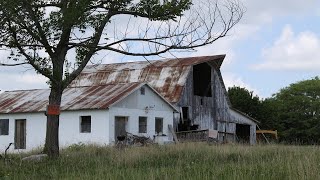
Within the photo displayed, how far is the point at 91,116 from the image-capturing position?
31.1 meters

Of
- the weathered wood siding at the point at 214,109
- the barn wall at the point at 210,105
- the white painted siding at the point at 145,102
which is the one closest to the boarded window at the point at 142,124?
the white painted siding at the point at 145,102

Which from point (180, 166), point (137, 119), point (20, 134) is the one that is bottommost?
point (180, 166)

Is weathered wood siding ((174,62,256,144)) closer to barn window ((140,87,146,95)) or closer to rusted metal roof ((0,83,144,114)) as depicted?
barn window ((140,87,146,95))

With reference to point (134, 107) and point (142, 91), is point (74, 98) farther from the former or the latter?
point (142, 91)

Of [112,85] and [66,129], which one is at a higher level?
[112,85]

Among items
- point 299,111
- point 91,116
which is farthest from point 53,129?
point 299,111

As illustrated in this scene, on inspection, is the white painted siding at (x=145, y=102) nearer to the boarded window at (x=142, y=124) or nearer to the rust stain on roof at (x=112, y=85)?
the rust stain on roof at (x=112, y=85)

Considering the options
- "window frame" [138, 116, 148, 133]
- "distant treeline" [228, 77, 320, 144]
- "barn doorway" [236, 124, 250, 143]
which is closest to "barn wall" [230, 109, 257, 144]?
"barn doorway" [236, 124, 250, 143]

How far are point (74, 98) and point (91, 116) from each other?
302cm

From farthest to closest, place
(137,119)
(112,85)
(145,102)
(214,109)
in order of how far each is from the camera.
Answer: (214,109)
(112,85)
(145,102)
(137,119)

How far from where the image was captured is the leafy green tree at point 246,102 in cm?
5816

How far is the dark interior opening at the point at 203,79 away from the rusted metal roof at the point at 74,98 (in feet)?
32.9

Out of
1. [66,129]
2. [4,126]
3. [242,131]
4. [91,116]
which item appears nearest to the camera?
[91,116]

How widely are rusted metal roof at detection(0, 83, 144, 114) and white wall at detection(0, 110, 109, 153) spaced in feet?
1.30
